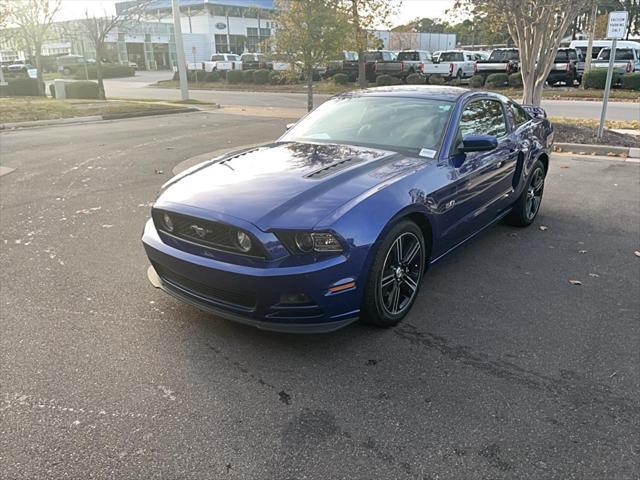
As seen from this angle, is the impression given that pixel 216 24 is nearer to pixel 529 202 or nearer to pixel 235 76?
pixel 235 76

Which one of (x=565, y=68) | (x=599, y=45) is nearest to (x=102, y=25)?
(x=565, y=68)

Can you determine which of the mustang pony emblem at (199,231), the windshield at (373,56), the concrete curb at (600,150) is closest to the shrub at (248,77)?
the windshield at (373,56)

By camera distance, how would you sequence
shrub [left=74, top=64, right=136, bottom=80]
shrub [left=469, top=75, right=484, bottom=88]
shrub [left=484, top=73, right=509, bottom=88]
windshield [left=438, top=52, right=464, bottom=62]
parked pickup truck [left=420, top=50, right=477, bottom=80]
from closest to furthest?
1. shrub [left=484, top=73, right=509, bottom=88]
2. shrub [left=469, top=75, right=484, bottom=88]
3. parked pickup truck [left=420, top=50, right=477, bottom=80]
4. windshield [left=438, top=52, right=464, bottom=62]
5. shrub [left=74, top=64, right=136, bottom=80]

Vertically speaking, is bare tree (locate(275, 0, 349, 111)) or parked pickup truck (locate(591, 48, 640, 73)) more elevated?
bare tree (locate(275, 0, 349, 111))

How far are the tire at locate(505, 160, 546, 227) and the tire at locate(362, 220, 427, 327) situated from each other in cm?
230

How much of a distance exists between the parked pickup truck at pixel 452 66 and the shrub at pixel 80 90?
17.6 meters

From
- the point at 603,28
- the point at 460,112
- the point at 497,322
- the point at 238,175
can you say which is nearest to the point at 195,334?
the point at 238,175

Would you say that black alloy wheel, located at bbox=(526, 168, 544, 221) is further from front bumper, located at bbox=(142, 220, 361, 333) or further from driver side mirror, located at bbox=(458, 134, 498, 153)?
front bumper, located at bbox=(142, 220, 361, 333)

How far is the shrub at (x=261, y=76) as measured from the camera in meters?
35.4

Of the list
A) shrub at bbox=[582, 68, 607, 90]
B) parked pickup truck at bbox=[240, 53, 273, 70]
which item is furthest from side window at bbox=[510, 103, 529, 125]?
parked pickup truck at bbox=[240, 53, 273, 70]

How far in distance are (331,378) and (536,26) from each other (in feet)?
35.2

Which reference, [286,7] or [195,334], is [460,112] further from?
[286,7]

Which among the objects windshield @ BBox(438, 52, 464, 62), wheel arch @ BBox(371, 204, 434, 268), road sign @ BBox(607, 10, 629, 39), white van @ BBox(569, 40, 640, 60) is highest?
road sign @ BBox(607, 10, 629, 39)

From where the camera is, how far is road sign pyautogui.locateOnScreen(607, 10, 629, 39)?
986cm
